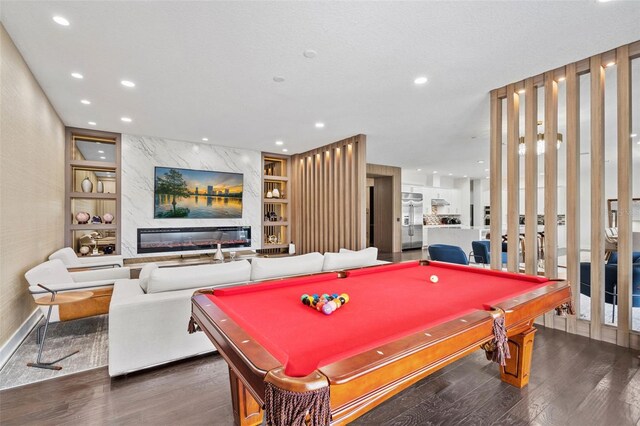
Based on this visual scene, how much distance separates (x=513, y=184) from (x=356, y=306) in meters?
3.17

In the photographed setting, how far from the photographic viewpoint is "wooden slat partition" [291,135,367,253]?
6051 millimetres

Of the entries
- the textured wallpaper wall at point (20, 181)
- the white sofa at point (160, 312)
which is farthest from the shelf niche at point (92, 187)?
the white sofa at point (160, 312)

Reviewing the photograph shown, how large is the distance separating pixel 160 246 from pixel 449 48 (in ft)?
20.8

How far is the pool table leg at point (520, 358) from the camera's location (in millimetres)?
2145

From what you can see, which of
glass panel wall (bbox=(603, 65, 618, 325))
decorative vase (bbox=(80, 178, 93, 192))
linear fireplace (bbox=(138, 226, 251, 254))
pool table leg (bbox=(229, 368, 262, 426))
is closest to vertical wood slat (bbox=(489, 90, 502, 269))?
glass panel wall (bbox=(603, 65, 618, 325))

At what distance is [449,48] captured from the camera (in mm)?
2812

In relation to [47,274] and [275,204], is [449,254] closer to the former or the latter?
[275,204]

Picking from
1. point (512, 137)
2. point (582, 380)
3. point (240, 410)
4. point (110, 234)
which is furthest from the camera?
point (110, 234)

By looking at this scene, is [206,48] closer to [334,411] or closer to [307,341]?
[307,341]

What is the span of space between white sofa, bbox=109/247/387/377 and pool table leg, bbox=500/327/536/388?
7.00 feet

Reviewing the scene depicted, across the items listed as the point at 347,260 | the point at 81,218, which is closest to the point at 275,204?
the point at 81,218

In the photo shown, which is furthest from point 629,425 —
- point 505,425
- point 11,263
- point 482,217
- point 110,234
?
point 482,217

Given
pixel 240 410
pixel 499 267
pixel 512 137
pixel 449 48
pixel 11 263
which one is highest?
pixel 449 48

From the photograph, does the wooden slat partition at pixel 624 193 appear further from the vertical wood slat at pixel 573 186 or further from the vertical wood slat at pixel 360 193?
the vertical wood slat at pixel 360 193
